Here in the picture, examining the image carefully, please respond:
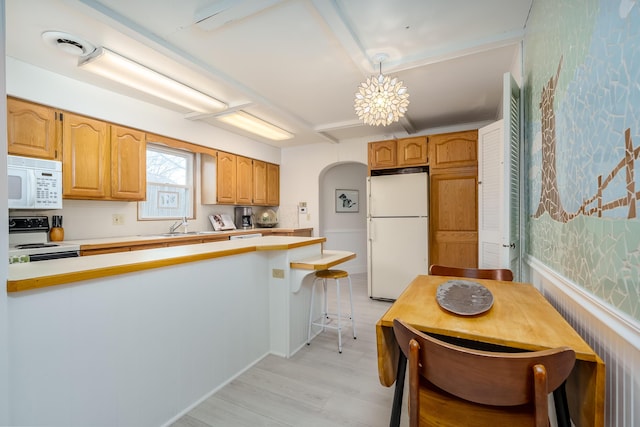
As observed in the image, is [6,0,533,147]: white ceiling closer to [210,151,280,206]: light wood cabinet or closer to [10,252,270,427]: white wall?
[210,151,280,206]: light wood cabinet

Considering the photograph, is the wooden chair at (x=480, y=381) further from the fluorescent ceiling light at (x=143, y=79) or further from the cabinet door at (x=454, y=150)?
the cabinet door at (x=454, y=150)

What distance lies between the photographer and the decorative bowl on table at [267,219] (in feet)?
18.0

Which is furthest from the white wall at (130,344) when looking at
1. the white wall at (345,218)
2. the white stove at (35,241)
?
the white wall at (345,218)

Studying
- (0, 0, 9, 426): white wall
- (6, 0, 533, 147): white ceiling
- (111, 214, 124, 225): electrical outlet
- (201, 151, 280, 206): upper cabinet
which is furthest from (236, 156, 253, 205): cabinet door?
(0, 0, 9, 426): white wall

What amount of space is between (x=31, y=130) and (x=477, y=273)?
394 centimetres

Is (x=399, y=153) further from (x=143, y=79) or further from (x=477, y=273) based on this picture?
(x=143, y=79)

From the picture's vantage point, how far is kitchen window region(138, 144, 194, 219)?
3814 mm

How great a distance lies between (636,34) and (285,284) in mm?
2240

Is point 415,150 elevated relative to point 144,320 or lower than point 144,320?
elevated

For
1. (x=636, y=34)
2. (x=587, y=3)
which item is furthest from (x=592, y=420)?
(x=587, y=3)

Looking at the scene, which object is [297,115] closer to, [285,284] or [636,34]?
[285,284]

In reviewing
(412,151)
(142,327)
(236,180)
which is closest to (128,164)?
(236,180)

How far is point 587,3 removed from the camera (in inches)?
40.5

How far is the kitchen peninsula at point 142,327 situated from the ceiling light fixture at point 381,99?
4.15ft
